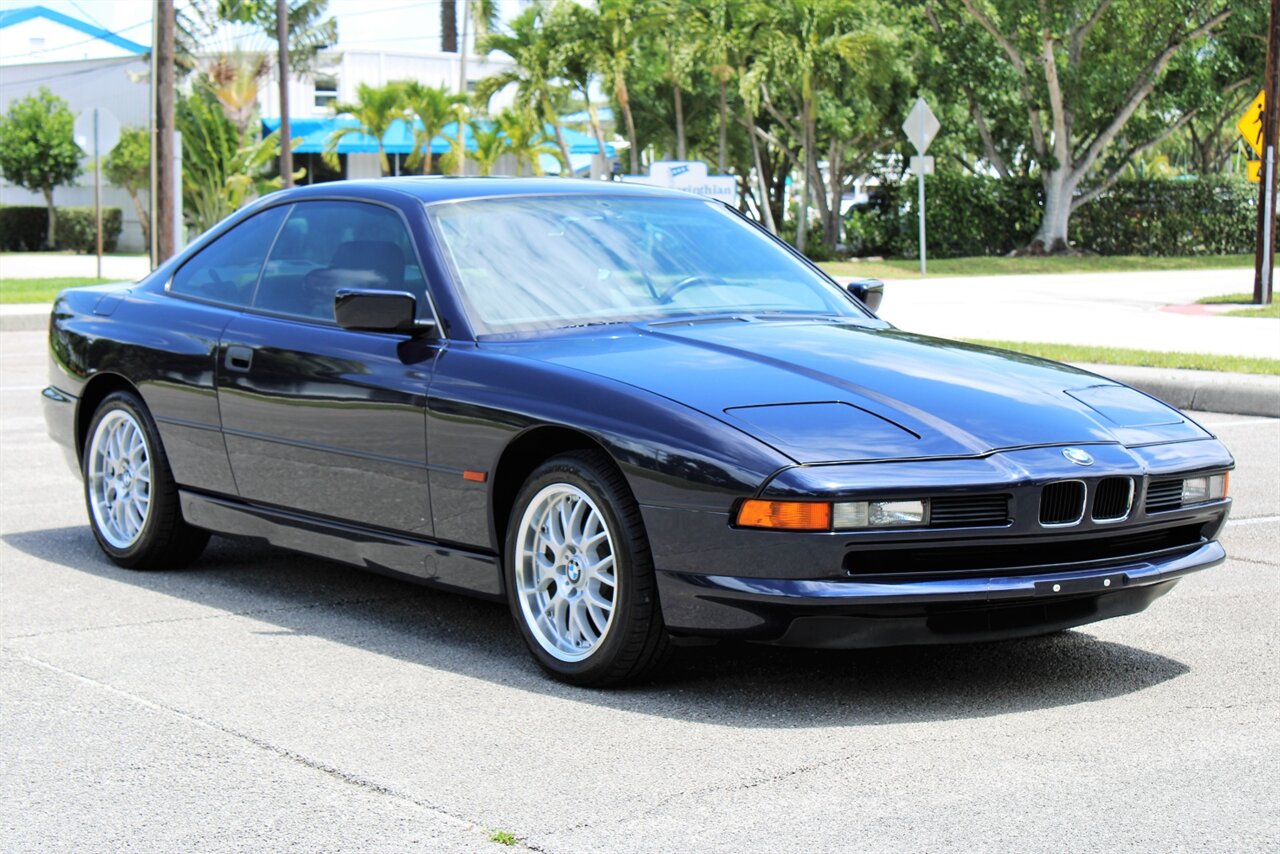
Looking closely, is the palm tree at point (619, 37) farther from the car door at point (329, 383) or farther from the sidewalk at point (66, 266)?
the car door at point (329, 383)

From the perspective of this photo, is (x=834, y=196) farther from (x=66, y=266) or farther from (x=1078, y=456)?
(x=1078, y=456)

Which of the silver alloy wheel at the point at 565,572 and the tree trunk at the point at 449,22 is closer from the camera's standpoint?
the silver alloy wheel at the point at 565,572

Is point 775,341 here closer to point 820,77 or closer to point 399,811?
point 399,811

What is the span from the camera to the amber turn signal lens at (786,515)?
14.4ft

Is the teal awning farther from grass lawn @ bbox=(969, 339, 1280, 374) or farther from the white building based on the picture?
grass lawn @ bbox=(969, 339, 1280, 374)

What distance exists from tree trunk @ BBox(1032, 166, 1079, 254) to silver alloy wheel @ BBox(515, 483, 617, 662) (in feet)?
118

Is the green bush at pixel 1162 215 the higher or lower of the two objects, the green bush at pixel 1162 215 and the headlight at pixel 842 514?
the higher

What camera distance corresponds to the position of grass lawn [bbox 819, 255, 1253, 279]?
117ft

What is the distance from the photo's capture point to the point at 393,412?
215 inches

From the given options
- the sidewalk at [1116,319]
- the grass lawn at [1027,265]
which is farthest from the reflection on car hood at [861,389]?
the grass lawn at [1027,265]

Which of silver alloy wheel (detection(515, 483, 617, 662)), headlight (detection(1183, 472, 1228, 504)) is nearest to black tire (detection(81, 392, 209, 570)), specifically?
silver alloy wheel (detection(515, 483, 617, 662))

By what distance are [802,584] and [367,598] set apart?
2.32 m

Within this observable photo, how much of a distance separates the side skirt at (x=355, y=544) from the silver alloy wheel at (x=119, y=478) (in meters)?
0.27

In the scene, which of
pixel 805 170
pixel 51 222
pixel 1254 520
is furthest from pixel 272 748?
pixel 51 222
